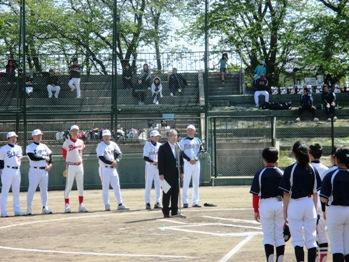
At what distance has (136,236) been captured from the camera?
15.2 m

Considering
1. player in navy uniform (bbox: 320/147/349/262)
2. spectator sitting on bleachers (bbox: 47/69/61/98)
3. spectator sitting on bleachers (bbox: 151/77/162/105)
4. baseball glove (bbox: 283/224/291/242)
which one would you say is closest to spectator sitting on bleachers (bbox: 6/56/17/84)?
spectator sitting on bleachers (bbox: 47/69/61/98)

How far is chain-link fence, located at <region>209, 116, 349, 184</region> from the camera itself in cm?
2881

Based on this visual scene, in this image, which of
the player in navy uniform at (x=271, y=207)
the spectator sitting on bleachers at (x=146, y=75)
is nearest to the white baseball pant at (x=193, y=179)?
the player in navy uniform at (x=271, y=207)

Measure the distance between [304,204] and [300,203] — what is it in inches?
2.2

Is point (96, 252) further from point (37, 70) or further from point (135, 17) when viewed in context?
point (135, 17)

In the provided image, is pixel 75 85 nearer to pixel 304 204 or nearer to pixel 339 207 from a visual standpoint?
pixel 304 204

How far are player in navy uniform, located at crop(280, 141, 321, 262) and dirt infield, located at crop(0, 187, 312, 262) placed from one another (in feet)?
4.76

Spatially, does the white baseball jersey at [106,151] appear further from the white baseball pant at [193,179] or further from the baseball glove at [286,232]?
the baseball glove at [286,232]

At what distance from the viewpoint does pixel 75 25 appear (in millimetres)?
44250

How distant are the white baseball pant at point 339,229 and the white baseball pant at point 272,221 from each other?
1024 millimetres

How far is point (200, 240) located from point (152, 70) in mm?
16736

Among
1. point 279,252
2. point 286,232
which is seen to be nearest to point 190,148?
point 286,232

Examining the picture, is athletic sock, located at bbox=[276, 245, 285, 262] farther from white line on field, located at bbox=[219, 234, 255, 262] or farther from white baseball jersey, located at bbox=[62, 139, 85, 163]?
white baseball jersey, located at bbox=[62, 139, 85, 163]

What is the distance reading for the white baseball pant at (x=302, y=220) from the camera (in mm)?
10945
